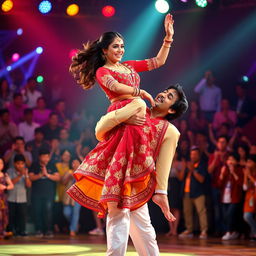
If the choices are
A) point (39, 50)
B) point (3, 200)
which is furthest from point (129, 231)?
point (39, 50)

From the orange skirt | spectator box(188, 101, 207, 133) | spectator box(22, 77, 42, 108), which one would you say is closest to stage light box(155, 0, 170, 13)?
spectator box(188, 101, 207, 133)

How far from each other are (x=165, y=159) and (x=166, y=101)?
44cm

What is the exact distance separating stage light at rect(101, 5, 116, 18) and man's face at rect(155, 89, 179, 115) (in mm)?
8362

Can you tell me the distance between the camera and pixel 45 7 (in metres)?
11.5

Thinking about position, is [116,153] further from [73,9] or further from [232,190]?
[73,9]

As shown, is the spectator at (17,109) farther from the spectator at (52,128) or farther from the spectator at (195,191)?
the spectator at (195,191)

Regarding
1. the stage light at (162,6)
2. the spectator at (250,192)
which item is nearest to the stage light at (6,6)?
the stage light at (162,6)

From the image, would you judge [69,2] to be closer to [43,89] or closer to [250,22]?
[43,89]

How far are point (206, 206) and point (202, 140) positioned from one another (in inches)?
48.1

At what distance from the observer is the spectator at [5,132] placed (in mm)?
10711

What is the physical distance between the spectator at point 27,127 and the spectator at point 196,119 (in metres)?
2.98

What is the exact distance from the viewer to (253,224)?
9.06m

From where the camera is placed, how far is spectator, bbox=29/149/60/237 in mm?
9695

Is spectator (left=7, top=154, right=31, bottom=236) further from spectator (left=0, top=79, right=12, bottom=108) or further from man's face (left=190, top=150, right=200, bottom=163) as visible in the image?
man's face (left=190, top=150, right=200, bottom=163)
